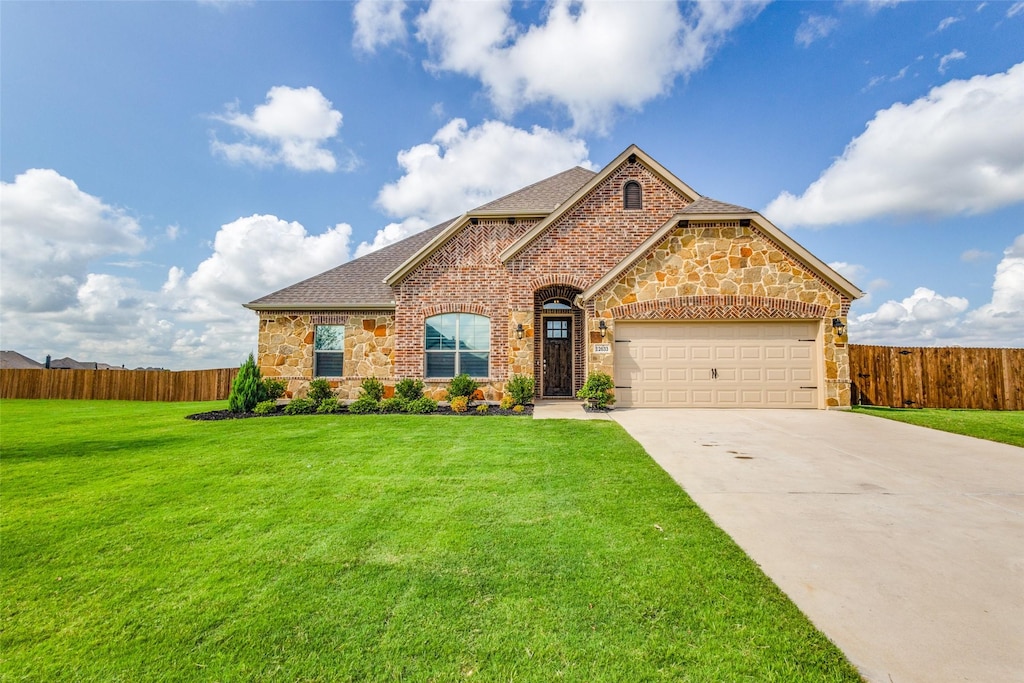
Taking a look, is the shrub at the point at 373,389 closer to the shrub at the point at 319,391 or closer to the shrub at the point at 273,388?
the shrub at the point at 319,391

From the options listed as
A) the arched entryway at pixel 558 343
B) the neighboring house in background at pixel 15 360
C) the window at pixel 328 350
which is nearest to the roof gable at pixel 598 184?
the arched entryway at pixel 558 343

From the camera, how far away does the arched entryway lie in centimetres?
1480

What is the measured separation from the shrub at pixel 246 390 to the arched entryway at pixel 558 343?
27.9 ft

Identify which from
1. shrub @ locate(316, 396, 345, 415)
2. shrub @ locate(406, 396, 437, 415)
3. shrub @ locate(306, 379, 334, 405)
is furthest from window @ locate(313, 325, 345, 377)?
shrub @ locate(406, 396, 437, 415)

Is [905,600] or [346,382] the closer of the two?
[905,600]

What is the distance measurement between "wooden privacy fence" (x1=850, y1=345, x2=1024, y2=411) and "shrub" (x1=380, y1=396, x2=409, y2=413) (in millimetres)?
13912

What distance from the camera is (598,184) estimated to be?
13.6m

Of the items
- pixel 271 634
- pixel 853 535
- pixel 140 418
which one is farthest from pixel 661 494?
pixel 140 418

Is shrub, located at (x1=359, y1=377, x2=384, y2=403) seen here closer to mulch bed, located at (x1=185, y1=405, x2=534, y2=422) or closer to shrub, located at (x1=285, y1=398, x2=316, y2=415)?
mulch bed, located at (x1=185, y1=405, x2=534, y2=422)

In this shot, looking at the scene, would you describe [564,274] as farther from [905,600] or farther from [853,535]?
[905,600]

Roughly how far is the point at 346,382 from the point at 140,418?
17.9 feet

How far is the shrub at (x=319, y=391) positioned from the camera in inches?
531

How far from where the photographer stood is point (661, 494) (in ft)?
15.9

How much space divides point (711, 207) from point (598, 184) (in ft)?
10.9
